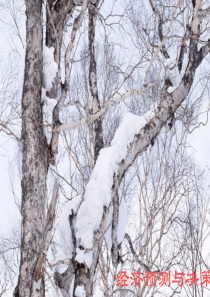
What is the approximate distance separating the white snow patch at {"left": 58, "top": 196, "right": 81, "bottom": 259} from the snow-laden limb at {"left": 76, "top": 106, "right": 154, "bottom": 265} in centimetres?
9

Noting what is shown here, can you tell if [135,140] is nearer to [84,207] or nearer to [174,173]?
[84,207]

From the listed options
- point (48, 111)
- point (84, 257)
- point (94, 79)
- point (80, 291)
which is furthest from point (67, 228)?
point (94, 79)

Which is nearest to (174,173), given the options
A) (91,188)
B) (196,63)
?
(196,63)

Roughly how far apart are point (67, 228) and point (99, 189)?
1.73ft

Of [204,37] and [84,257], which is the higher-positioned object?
[204,37]

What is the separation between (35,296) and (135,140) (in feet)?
6.37

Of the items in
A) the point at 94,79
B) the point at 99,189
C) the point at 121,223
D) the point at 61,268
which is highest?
the point at 94,79

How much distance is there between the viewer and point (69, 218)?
3.50 metres

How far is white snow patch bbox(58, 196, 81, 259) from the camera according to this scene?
346 centimetres

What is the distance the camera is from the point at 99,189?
11.4 feet

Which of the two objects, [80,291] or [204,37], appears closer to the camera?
[80,291]

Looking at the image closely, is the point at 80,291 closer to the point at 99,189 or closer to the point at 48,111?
the point at 99,189

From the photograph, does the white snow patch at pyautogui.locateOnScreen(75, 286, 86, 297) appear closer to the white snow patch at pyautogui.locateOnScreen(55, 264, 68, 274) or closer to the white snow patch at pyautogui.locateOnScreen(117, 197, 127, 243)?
the white snow patch at pyautogui.locateOnScreen(55, 264, 68, 274)

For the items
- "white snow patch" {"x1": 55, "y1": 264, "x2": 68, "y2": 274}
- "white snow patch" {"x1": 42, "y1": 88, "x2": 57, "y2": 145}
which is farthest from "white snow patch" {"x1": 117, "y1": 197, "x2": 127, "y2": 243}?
"white snow patch" {"x1": 42, "y1": 88, "x2": 57, "y2": 145}
